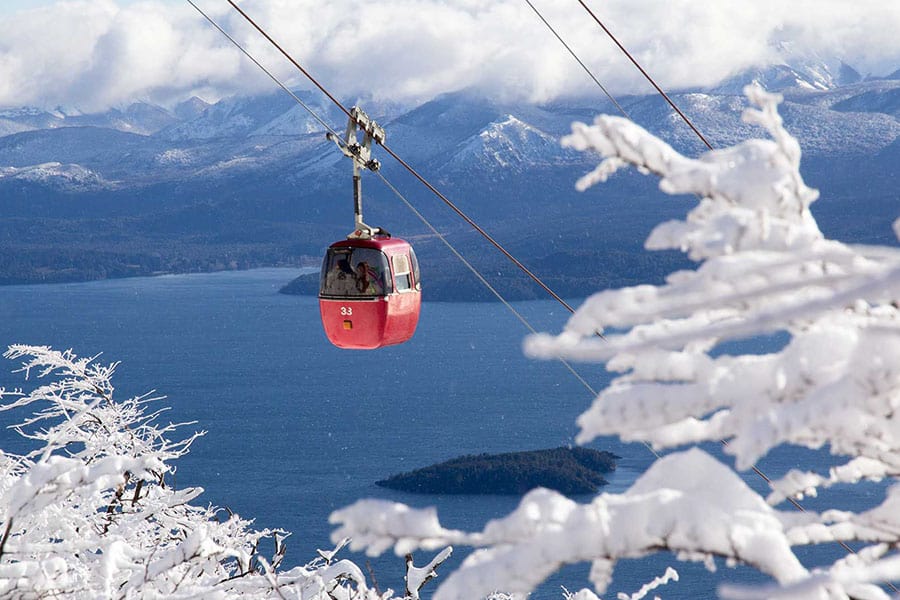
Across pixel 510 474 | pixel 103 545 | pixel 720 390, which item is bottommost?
pixel 510 474

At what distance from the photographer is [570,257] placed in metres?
194

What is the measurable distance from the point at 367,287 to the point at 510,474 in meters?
60.3

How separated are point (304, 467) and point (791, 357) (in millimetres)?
73247

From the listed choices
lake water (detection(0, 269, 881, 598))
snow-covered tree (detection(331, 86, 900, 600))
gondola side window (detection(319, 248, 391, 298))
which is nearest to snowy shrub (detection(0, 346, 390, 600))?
snow-covered tree (detection(331, 86, 900, 600))

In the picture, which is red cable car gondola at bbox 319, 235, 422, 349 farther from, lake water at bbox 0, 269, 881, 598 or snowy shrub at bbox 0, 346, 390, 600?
lake water at bbox 0, 269, 881, 598

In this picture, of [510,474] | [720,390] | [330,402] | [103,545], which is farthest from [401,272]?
[330,402]

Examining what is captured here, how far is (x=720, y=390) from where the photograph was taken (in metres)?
1.17

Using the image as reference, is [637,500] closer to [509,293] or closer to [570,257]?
[509,293]

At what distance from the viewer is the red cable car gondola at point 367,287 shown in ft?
34.6

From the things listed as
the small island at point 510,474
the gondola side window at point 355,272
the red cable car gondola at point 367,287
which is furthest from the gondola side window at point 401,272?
the small island at point 510,474

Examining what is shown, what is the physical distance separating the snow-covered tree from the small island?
66.2 metres

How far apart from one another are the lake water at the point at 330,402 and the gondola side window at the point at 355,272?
37469 millimetres

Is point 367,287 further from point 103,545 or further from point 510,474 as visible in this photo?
point 510,474

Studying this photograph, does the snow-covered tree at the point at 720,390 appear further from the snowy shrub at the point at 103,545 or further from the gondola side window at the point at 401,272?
the gondola side window at the point at 401,272
